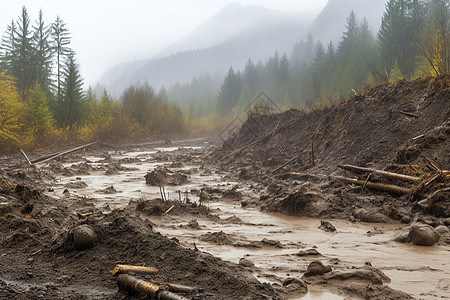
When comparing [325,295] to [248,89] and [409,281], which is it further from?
[248,89]

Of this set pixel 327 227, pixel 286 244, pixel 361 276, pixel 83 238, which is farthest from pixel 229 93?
pixel 361 276

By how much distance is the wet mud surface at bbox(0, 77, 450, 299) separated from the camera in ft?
11.3

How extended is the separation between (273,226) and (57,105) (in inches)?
1122

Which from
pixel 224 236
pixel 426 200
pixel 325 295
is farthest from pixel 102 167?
pixel 325 295

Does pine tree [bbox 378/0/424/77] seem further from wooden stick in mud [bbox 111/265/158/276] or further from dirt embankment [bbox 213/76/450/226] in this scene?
wooden stick in mud [bbox 111/265/158/276]

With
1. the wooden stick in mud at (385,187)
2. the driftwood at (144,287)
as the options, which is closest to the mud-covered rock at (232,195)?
the wooden stick in mud at (385,187)

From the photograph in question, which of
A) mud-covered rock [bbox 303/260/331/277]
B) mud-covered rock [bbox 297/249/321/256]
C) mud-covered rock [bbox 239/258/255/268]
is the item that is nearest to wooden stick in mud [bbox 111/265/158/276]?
mud-covered rock [bbox 239/258/255/268]

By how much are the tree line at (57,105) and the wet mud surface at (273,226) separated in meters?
8.95

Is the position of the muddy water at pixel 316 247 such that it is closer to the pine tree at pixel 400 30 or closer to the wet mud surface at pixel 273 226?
the wet mud surface at pixel 273 226

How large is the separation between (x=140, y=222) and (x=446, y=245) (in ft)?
12.7

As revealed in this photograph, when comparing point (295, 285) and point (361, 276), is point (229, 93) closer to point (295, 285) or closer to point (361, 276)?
point (361, 276)

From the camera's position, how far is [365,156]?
32.8ft

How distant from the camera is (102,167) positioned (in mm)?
15539

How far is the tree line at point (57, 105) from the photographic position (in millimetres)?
20562
